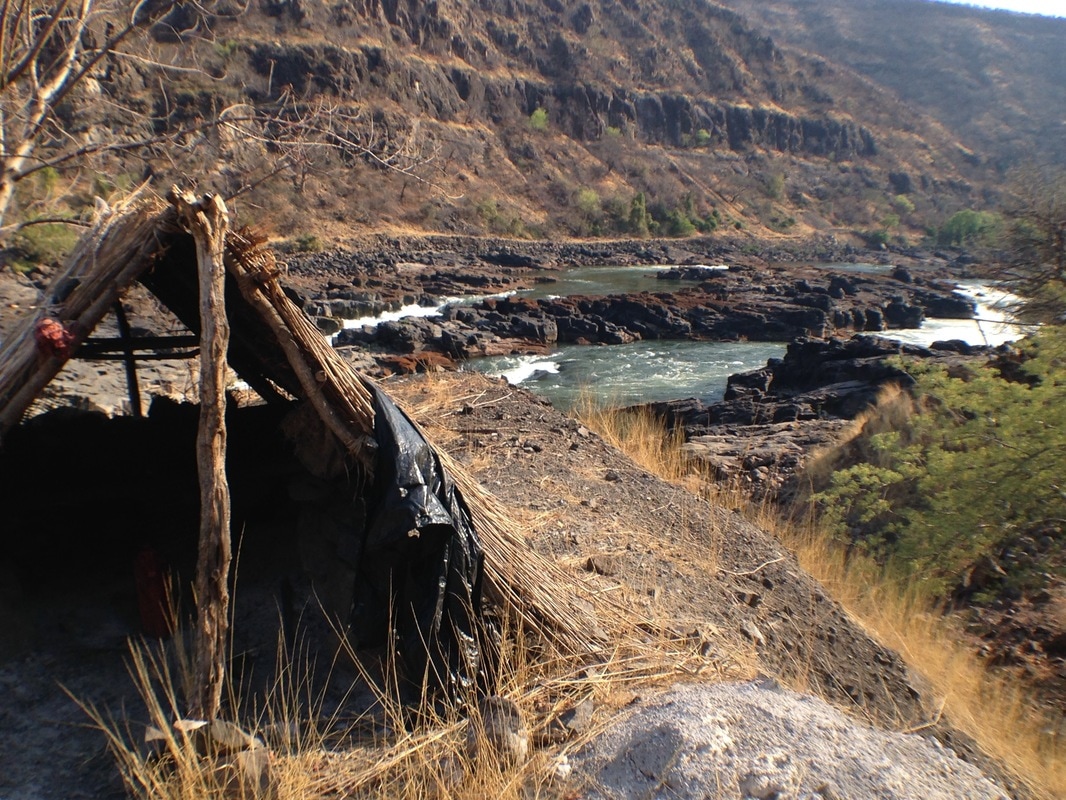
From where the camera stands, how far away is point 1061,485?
6.29 meters

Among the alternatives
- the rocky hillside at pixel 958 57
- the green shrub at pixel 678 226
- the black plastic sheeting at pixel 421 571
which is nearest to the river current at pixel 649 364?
the black plastic sheeting at pixel 421 571

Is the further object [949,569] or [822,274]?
[822,274]

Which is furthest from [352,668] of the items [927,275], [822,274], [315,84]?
[315,84]

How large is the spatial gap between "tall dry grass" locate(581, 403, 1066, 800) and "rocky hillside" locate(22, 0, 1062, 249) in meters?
24.3

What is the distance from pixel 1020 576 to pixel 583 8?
70.7 metres

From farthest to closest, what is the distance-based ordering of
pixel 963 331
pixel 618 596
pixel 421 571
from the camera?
pixel 963 331 < pixel 618 596 < pixel 421 571

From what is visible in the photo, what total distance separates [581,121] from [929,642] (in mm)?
58143

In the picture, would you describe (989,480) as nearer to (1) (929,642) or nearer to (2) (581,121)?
(1) (929,642)

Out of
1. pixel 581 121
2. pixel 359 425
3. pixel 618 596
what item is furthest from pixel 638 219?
pixel 359 425

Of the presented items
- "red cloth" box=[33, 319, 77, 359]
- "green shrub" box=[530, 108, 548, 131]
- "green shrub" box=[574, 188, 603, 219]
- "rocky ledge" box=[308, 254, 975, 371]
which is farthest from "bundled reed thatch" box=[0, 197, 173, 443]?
"green shrub" box=[530, 108, 548, 131]

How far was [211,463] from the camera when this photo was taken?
295cm

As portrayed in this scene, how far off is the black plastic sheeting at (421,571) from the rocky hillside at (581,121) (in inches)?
1074

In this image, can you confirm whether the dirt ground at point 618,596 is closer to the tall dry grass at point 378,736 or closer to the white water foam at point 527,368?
the tall dry grass at point 378,736

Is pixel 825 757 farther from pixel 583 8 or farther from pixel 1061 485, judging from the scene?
pixel 583 8
